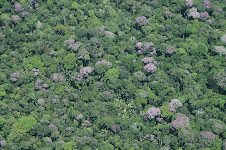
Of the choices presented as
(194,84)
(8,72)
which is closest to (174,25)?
(194,84)

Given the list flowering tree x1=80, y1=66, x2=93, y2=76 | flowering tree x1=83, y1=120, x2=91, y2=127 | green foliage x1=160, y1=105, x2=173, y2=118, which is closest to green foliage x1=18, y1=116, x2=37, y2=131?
flowering tree x1=83, y1=120, x2=91, y2=127

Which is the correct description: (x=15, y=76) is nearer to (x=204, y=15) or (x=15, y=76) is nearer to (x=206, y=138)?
(x=206, y=138)

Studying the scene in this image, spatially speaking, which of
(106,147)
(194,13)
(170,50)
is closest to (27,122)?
(106,147)

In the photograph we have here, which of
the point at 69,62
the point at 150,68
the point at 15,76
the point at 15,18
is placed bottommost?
the point at 15,76

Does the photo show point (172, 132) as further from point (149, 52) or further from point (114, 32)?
point (114, 32)

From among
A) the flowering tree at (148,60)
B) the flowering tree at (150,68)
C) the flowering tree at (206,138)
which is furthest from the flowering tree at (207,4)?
the flowering tree at (206,138)

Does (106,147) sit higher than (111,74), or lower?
lower

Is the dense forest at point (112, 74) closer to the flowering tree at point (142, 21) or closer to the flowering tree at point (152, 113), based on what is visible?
the flowering tree at point (142, 21)

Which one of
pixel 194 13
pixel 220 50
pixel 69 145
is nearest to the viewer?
pixel 69 145
